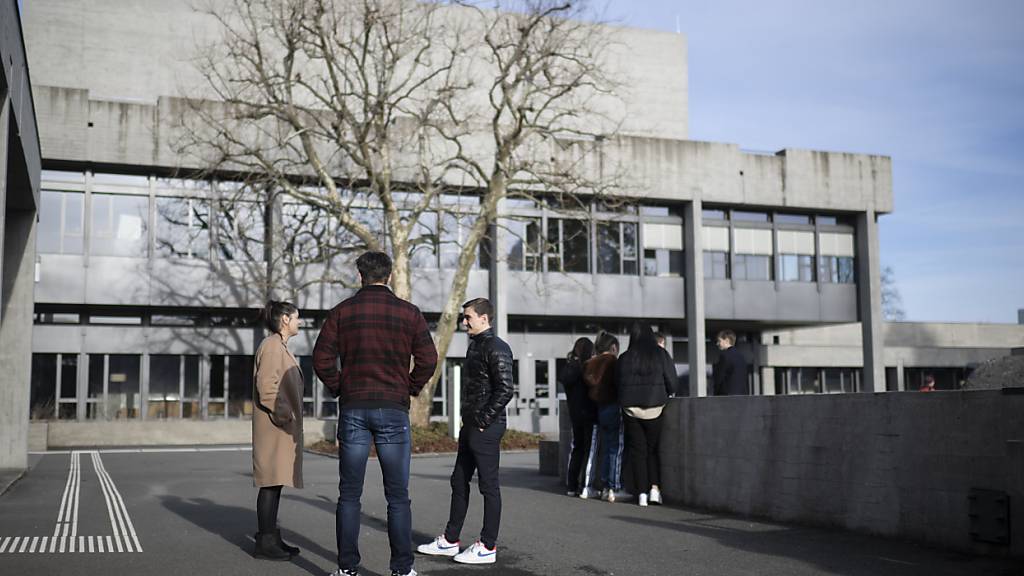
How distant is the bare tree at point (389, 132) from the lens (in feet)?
78.8

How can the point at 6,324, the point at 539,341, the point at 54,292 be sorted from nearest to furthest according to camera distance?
the point at 6,324 → the point at 54,292 → the point at 539,341

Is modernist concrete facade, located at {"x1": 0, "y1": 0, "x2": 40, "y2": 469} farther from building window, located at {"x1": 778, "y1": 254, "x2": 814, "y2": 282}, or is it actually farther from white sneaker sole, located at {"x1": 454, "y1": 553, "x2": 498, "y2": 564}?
building window, located at {"x1": 778, "y1": 254, "x2": 814, "y2": 282}

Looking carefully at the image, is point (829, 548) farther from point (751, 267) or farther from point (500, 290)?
point (751, 267)

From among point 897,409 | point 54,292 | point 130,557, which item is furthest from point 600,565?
point 54,292

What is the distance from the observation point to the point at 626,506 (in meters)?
11.4

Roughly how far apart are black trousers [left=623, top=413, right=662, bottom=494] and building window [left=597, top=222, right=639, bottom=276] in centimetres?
2570

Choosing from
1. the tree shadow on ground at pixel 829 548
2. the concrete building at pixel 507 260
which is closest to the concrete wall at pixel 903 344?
the concrete building at pixel 507 260

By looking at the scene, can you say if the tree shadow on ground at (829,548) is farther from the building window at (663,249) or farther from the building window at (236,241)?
the building window at (663,249)

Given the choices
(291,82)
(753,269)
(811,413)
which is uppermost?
(291,82)

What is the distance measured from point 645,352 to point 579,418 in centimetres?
154

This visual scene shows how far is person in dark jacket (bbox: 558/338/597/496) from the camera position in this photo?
1252 centimetres

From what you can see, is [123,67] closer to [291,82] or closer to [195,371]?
[195,371]

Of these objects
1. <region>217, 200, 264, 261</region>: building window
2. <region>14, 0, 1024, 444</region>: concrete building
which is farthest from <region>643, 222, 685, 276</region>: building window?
<region>217, 200, 264, 261</region>: building window

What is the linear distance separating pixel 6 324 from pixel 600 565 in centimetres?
1360
